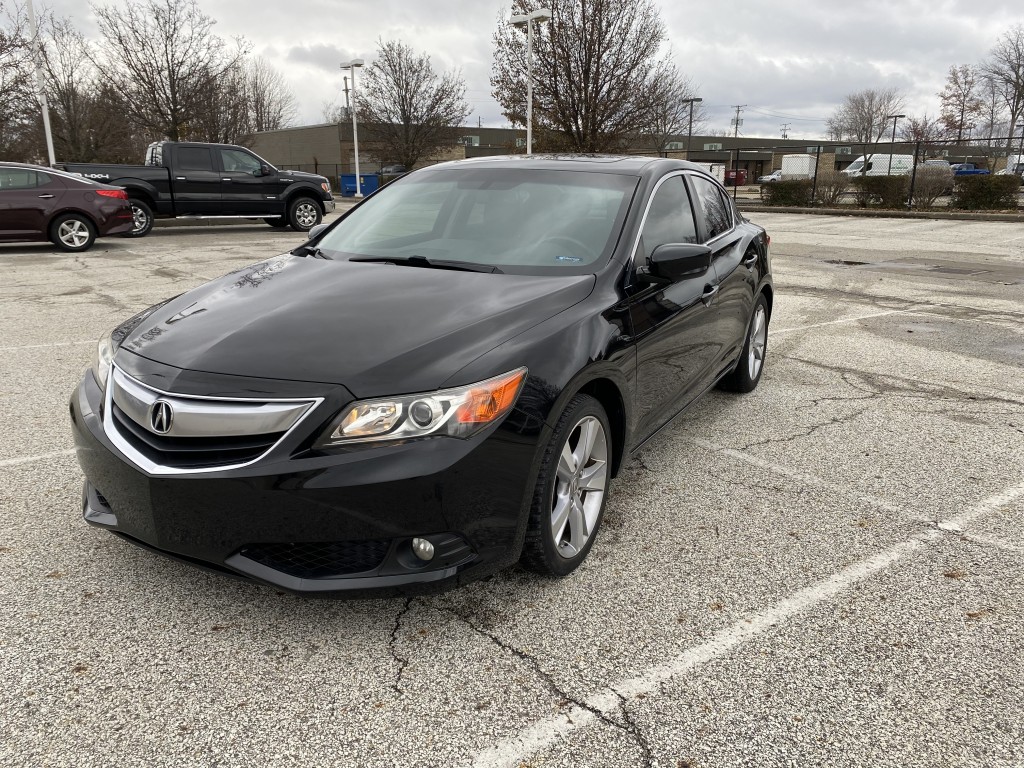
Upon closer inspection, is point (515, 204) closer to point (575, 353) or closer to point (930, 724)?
point (575, 353)

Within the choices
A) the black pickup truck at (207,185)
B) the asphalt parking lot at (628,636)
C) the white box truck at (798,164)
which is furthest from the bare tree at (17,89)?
the white box truck at (798,164)

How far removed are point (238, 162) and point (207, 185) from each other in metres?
0.87

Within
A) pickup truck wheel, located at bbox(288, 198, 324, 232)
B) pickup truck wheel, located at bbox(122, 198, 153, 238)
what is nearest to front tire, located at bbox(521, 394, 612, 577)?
pickup truck wheel, located at bbox(122, 198, 153, 238)

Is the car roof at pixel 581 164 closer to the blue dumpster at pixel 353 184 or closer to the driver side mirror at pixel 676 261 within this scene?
the driver side mirror at pixel 676 261

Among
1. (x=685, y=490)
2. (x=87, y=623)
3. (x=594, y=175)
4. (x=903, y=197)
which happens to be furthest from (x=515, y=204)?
(x=903, y=197)

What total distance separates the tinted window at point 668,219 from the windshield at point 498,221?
159mm

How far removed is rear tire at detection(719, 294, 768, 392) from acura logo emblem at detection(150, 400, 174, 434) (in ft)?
12.6

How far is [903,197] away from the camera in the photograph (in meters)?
25.0

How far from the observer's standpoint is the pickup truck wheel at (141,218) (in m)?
16.7

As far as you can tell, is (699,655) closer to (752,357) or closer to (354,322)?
(354,322)

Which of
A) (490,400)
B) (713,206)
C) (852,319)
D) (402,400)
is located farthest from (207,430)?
(852,319)

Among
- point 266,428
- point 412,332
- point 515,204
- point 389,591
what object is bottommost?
point 389,591

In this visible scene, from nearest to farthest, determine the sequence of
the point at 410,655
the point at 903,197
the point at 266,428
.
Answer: the point at 266,428, the point at 410,655, the point at 903,197

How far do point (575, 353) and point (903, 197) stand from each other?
85.0 ft
